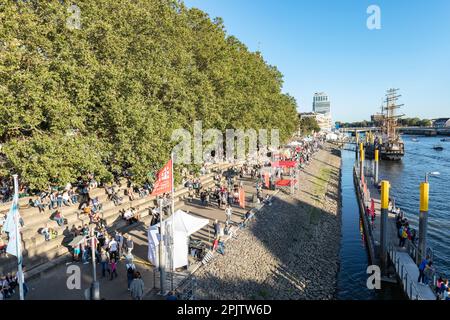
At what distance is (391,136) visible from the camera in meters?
101

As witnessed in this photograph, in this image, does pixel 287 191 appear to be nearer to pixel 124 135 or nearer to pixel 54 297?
pixel 124 135

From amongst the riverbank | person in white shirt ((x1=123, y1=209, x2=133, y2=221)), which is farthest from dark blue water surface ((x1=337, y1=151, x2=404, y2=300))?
person in white shirt ((x1=123, y1=209, x2=133, y2=221))

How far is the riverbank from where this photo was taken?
17.7 metres

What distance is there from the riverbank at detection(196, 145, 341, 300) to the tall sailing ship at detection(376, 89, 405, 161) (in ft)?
202

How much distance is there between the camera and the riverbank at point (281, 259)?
1766 cm

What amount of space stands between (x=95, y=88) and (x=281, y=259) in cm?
1583

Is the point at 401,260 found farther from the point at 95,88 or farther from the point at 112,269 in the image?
the point at 95,88

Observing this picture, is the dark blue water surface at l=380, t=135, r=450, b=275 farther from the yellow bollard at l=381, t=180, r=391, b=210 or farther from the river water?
the yellow bollard at l=381, t=180, r=391, b=210

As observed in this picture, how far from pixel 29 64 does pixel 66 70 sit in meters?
1.67

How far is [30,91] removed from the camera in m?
15.2

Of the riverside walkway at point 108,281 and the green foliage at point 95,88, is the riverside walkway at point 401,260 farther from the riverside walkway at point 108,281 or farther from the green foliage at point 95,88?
the green foliage at point 95,88
